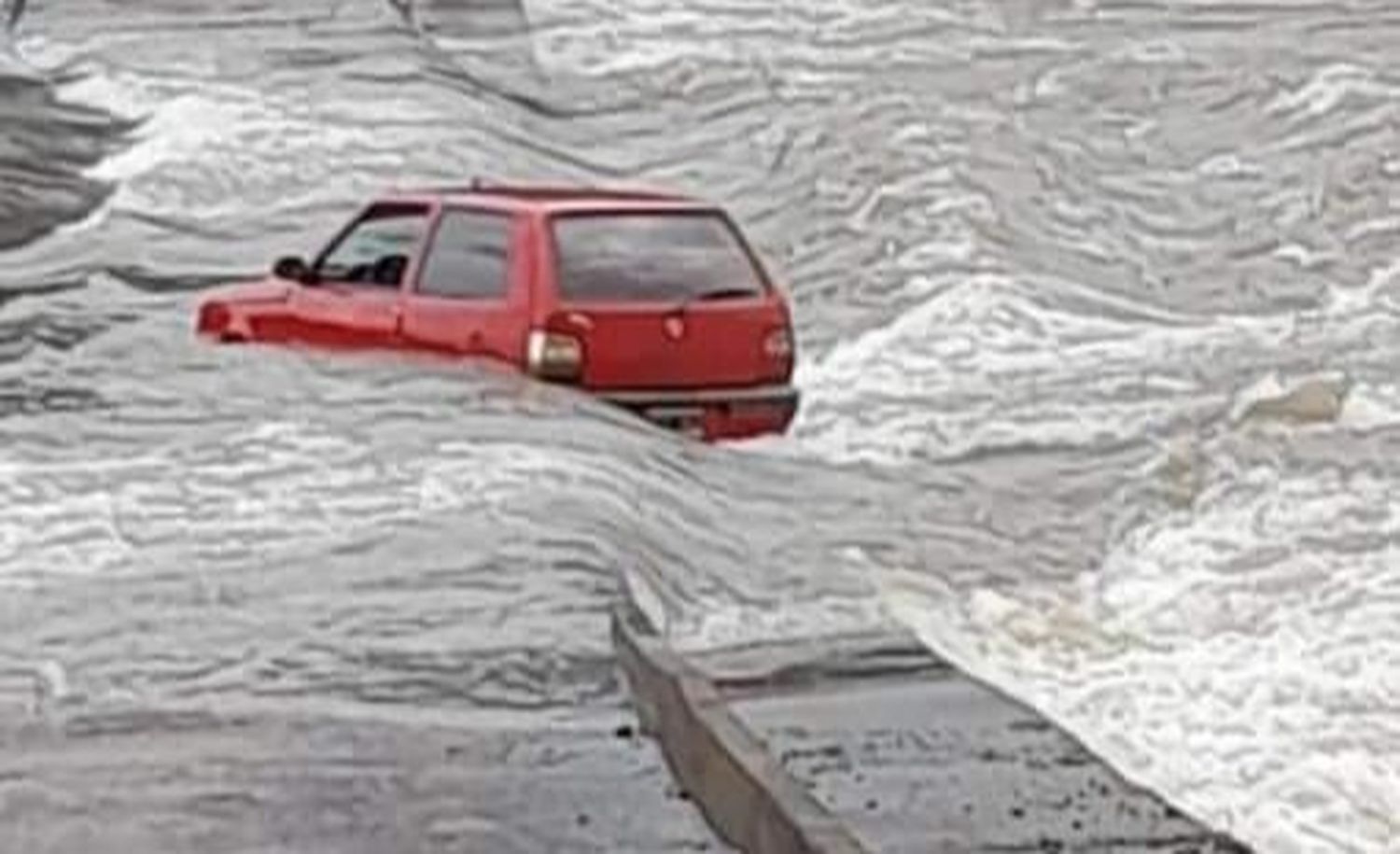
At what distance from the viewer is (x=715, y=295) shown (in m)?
17.7

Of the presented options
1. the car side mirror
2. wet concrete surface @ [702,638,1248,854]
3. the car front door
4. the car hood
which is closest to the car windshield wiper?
the car front door

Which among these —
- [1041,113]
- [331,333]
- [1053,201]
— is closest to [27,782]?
[331,333]

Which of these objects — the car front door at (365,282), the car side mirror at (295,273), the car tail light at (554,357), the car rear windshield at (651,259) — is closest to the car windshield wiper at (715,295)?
the car rear windshield at (651,259)

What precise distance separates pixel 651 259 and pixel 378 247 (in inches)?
60.1

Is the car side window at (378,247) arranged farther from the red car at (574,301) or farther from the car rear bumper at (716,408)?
the car rear bumper at (716,408)

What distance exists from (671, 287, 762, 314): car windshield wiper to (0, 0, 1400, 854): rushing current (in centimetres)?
78

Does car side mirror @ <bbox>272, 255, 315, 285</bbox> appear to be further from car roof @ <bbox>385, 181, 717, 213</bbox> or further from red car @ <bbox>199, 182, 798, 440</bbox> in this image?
car roof @ <bbox>385, 181, 717, 213</bbox>

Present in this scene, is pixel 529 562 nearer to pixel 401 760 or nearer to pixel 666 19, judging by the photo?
pixel 401 760

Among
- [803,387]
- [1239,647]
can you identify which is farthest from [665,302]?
[803,387]

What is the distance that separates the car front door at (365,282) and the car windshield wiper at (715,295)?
134 cm

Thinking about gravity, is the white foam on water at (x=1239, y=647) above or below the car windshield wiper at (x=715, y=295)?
below

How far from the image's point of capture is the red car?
675 inches

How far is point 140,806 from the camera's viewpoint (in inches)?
374

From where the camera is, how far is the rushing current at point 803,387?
1221cm
